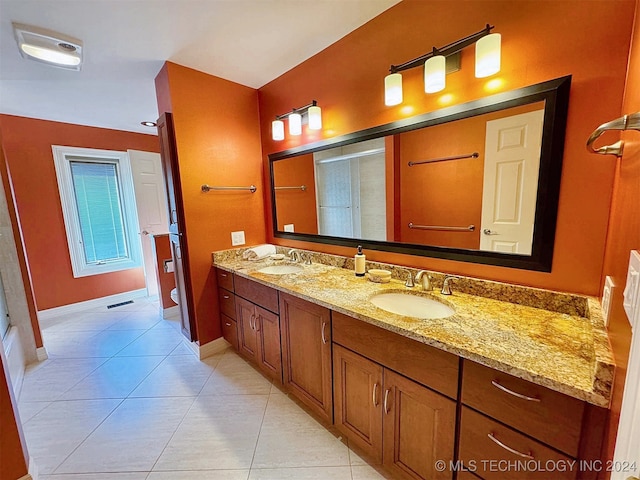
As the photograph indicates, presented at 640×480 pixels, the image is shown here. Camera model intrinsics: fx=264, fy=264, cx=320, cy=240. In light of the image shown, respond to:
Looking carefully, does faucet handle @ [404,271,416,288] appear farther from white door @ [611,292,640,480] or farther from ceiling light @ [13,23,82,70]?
ceiling light @ [13,23,82,70]

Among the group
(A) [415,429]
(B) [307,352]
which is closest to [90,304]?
(B) [307,352]

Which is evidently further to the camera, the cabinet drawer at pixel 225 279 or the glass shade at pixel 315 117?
the cabinet drawer at pixel 225 279

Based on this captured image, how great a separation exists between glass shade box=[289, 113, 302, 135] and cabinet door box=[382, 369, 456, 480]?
70.9 inches

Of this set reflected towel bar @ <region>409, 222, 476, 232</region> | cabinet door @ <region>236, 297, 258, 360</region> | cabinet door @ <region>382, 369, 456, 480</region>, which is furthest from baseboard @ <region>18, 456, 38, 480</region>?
reflected towel bar @ <region>409, 222, 476, 232</region>

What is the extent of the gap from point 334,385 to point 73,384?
2114mm

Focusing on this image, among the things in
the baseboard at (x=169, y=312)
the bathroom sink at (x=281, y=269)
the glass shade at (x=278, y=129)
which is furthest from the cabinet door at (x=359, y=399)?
the baseboard at (x=169, y=312)

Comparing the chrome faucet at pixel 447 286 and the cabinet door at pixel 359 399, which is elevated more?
the chrome faucet at pixel 447 286

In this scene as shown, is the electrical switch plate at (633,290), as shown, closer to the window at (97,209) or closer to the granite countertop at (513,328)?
the granite countertop at (513,328)

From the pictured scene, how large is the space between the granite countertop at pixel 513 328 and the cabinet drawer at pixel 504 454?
0.23 meters

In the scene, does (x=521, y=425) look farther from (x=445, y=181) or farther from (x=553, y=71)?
(x=553, y=71)

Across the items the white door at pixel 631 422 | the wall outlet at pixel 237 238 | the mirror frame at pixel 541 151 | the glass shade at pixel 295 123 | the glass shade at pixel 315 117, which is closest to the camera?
the white door at pixel 631 422

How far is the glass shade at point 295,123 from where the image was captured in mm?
2092

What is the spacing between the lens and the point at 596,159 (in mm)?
999

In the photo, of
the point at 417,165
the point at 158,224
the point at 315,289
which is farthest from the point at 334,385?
the point at 158,224
